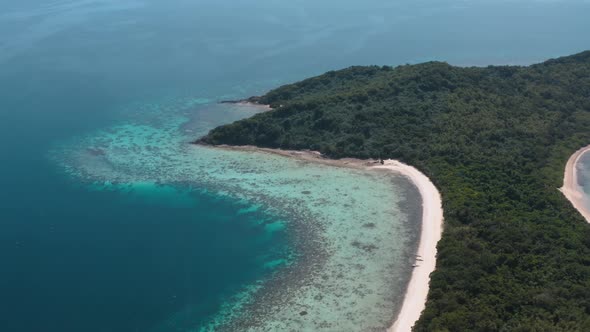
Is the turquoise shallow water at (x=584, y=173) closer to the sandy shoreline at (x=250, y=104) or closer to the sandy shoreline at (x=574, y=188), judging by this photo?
the sandy shoreline at (x=574, y=188)

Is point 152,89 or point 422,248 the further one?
point 152,89

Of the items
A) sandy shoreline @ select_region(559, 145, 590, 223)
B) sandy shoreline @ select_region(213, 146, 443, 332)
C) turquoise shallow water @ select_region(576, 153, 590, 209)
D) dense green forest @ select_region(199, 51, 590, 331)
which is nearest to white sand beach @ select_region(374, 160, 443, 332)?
sandy shoreline @ select_region(213, 146, 443, 332)

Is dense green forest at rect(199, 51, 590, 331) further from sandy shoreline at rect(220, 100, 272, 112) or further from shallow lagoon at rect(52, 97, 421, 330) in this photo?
shallow lagoon at rect(52, 97, 421, 330)

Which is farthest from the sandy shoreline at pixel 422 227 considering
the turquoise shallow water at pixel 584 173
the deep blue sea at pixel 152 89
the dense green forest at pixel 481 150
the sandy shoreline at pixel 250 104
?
the sandy shoreline at pixel 250 104

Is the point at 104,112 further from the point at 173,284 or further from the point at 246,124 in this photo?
the point at 173,284

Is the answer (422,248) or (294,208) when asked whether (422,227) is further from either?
(294,208)

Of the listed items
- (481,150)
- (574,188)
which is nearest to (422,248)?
(481,150)

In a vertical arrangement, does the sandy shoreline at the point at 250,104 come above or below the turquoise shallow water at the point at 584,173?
above
